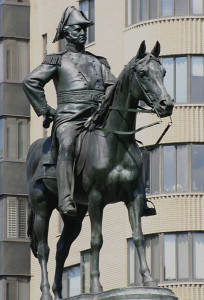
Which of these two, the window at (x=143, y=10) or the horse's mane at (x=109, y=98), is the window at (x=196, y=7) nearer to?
the window at (x=143, y=10)

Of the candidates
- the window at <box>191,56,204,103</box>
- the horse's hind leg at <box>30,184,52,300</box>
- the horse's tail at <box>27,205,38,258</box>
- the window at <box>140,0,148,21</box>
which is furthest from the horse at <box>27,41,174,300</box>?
the window at <box>140,0,148,21</box>

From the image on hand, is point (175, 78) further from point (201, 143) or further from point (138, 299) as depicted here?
point (138, 299)

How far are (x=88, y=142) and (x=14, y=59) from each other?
47.1 m

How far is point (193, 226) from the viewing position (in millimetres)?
64125

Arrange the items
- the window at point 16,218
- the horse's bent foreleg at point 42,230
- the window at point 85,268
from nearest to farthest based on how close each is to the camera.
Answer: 1. the horse's bent foreleg at point 42,230
2. the window at point 85,268
3. the window at point 16,218

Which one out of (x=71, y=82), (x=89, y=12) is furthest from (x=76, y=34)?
(x=89, y=12)

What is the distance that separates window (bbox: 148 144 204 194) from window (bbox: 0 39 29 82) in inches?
508

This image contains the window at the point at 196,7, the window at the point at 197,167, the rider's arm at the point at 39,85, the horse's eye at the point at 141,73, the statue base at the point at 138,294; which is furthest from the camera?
the window at the point at 196,7

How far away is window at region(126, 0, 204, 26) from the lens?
217ft

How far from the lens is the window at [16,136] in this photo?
7588 cm

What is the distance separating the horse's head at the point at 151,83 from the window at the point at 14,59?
46881 mm

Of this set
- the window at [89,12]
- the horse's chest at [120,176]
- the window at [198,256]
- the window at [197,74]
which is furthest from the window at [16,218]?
the horse's chest at [120,176]

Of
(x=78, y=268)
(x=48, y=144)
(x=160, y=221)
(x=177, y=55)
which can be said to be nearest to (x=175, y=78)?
(x=177, y=55)

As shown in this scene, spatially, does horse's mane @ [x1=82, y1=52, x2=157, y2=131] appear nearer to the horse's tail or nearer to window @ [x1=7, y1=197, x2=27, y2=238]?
the horse's tail
